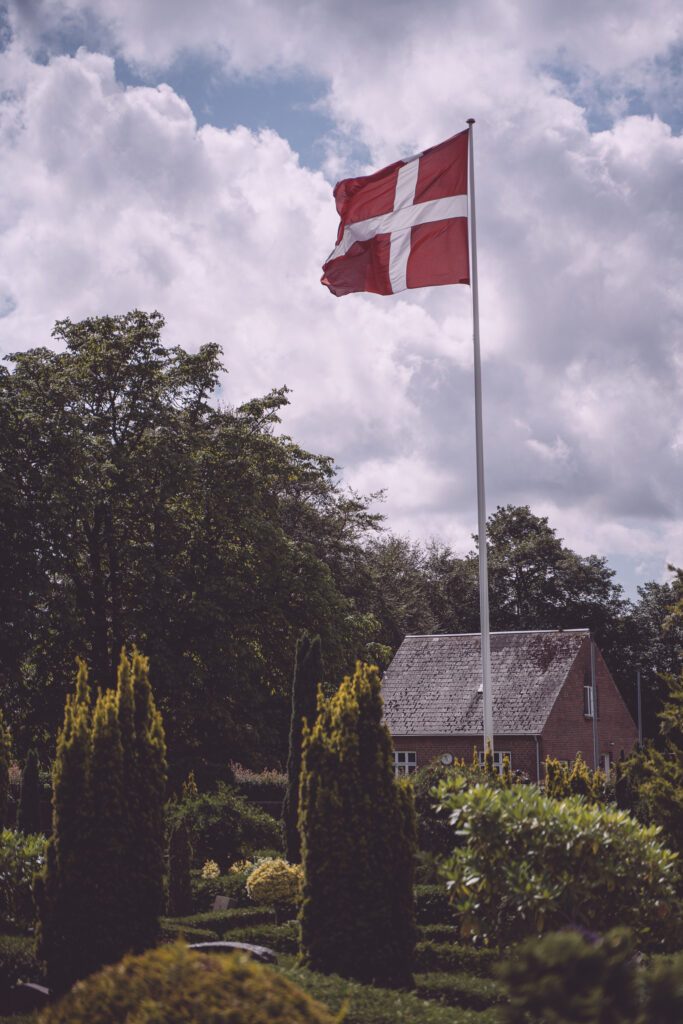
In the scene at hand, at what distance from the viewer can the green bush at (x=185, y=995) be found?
525 cm

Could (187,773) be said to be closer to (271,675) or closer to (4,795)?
(271,675)

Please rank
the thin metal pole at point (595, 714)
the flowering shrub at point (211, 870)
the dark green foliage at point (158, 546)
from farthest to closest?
the thin metal pole at point (595, 714) < the dark green foliage at point (158, 546) < the flowering shrub at point (211, 870)

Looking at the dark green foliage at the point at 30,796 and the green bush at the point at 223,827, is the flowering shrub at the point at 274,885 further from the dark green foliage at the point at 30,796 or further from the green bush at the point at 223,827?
the dark green foliage at the point at 30,796

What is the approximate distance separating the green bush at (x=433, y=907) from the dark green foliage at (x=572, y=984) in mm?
13363

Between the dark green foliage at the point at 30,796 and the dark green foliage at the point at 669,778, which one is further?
the dark green foliage at the point at 30,796

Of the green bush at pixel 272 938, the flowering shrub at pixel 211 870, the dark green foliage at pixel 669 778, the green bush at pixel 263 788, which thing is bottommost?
the green bush at pixel 272 938

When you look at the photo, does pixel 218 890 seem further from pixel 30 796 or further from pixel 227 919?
pixel 30 796

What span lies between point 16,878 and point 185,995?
10691 mm

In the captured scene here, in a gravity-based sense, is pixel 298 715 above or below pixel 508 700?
below

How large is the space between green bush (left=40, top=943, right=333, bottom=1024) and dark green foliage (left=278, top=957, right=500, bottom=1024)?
2456mm

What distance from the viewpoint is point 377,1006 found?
8305 mm

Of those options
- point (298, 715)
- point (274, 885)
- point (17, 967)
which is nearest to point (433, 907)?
point (274, 885)

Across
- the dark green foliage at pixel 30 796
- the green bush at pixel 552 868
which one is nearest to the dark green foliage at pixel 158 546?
the dark green foliage at pixel 30 796

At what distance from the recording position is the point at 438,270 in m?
18.6
